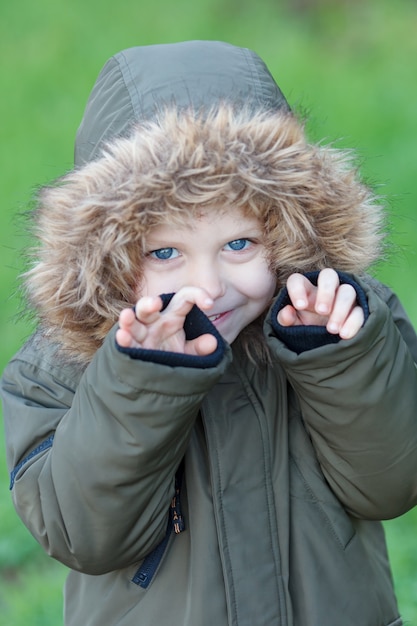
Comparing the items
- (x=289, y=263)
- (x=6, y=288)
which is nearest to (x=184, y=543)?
(x=289, y=263)

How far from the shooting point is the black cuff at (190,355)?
64.4 inches

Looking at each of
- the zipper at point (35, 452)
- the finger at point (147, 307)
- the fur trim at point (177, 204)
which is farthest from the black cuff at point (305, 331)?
the zipper at point (35, 452)

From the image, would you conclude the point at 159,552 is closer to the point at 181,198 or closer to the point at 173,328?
the point at 173,328

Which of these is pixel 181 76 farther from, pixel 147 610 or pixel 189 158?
pixel 147 610

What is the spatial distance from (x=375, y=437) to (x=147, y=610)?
531 millimetres

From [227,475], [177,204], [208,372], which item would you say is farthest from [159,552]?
[177,204]

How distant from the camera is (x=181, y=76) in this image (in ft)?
6.27

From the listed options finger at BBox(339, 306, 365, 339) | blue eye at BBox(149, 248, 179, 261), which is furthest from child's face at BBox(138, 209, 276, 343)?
finger at BBox(339, 306, 365, 339)

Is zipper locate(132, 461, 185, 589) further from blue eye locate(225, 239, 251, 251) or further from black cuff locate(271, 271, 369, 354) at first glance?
blue eye locate(225, 239, 251, 251)

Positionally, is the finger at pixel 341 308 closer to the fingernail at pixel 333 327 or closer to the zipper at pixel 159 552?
the fingernail at pixel 333 327

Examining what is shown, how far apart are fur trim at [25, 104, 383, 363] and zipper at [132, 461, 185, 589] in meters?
0.33

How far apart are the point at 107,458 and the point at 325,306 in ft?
1.50

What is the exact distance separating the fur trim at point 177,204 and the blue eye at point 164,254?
33 millimetres

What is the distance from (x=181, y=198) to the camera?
174cm
